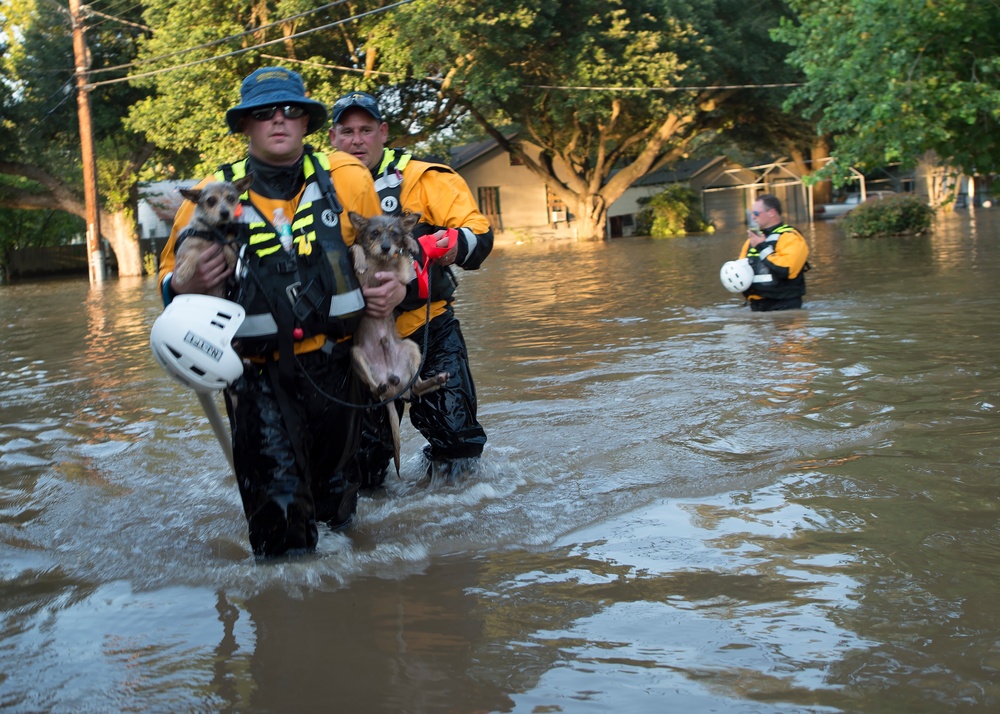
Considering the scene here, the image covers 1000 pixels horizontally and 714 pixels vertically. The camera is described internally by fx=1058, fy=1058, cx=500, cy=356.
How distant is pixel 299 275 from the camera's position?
4621mm

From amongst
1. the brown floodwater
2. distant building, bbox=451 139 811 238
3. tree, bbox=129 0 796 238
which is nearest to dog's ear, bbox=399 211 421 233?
the brown floodwater

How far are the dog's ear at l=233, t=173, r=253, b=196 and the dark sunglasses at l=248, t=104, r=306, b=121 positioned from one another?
315mm

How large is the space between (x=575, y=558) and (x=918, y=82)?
43.5 ft

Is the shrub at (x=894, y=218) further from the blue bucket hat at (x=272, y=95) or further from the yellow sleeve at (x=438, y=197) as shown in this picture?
the blue bucket hat at (x=272, y=95)

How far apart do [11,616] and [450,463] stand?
2602 mm

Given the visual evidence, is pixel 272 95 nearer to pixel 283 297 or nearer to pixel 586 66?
pixel 283 297

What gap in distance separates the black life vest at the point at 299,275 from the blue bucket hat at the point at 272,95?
0.23m

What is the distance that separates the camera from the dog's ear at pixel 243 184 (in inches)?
180

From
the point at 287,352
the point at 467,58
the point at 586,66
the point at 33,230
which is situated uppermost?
the point at 467,58

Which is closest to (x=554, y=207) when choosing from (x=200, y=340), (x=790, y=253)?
(x=790, y=253)

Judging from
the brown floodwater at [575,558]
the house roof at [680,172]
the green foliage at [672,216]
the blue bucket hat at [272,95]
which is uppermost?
the house roof at [680,172]

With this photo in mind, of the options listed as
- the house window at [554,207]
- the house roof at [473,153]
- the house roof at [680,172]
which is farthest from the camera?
the house roof at [680,172]

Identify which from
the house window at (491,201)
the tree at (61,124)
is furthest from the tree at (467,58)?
the house window at (491,201)

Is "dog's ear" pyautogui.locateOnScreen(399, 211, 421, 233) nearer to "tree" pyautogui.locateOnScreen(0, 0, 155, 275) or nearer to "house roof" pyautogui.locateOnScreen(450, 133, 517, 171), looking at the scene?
"tree" pyautogui.locateOnScreen(0, 0, 155, 275)
